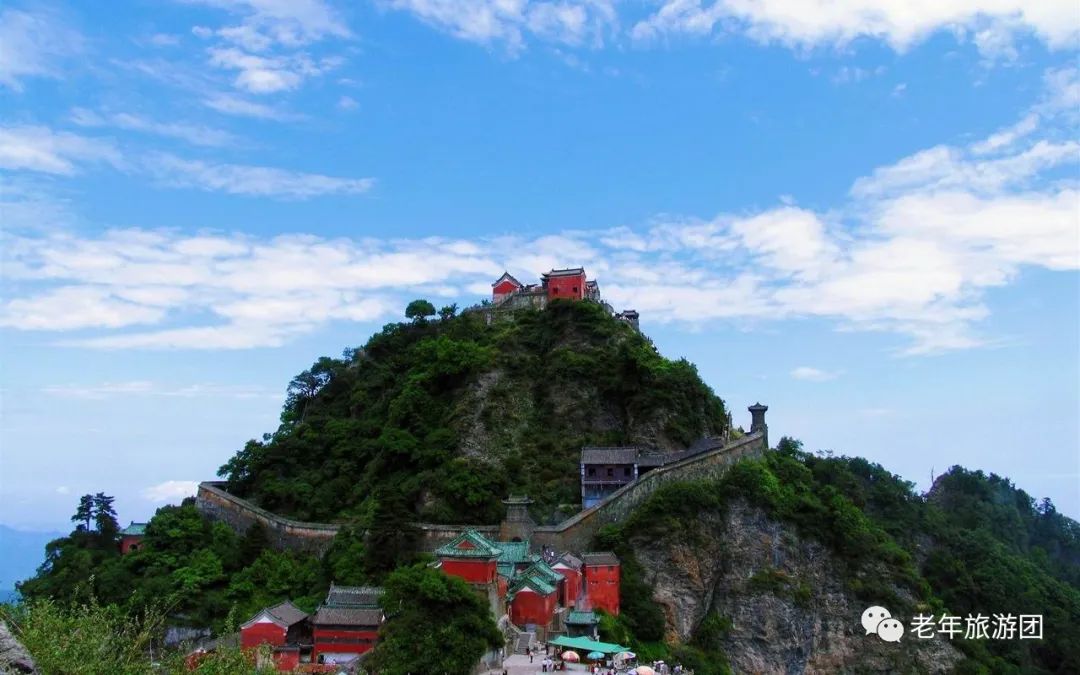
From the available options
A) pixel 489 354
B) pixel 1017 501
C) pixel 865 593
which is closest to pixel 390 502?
pixel 489 354

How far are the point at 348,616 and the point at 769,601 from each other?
21.2 m

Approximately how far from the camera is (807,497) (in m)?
44.1

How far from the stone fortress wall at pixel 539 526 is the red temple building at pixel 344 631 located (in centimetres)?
670

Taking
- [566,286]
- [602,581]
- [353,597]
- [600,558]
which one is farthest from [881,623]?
[566,286]

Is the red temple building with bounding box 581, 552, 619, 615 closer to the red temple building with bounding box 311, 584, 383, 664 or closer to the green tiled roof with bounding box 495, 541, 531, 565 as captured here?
the green tiled roof with bounding box 495, 541, 531, 565

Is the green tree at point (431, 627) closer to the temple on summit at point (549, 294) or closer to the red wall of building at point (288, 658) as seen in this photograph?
the red wall of building at point (288, 658)

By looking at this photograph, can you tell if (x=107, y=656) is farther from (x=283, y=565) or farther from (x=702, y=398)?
(x=702, y=398)

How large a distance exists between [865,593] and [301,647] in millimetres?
28070

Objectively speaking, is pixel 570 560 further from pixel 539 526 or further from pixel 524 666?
pixel 524 666

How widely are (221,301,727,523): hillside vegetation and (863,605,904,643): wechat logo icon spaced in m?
12.6

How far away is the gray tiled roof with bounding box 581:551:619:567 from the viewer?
118 ft

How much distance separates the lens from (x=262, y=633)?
31.1m

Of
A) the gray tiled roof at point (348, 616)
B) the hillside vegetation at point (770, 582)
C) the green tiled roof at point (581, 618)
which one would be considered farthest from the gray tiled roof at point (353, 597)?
the hillside vegetation at point (770, 582)

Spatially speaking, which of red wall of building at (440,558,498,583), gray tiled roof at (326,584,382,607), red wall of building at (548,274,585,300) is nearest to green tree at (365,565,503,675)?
red wall of building at (440,558,498,583)
